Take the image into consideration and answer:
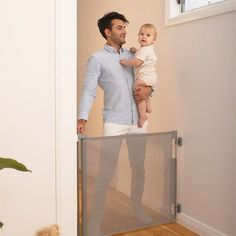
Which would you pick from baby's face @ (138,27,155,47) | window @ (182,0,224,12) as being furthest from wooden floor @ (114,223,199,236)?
window @ (182,0,224,12)

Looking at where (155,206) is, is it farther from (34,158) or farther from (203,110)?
(34,158)

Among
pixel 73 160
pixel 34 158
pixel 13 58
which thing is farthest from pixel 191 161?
pixel 13 58

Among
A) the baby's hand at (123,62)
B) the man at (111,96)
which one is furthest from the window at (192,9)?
→ the baby's hand at (123,62)

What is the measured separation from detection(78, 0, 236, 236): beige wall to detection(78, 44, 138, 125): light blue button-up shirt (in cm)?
44

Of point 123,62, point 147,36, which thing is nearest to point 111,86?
point 123,62

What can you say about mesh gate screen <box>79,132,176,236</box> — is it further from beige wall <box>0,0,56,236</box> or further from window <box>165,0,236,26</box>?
window <box>165,0,236,26</box>

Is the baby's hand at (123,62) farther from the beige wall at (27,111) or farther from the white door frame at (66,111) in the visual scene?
the beige wall at (27,111)

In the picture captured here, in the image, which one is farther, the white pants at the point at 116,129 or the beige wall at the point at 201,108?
the white pants at the point at 116,129

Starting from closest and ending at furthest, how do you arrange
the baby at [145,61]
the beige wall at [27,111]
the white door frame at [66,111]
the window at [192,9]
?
the beige wall at [27,111] < the white door frame at [66,111] < the window at [192,9] < the baby at [145,61]

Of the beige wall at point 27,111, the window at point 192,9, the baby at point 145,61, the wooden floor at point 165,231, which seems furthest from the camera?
the wooden floor at point 165,231

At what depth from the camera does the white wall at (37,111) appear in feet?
5.43

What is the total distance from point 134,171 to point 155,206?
35 cm

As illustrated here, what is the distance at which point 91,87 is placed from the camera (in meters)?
2.30

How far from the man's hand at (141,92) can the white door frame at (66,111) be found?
693 millimetres
